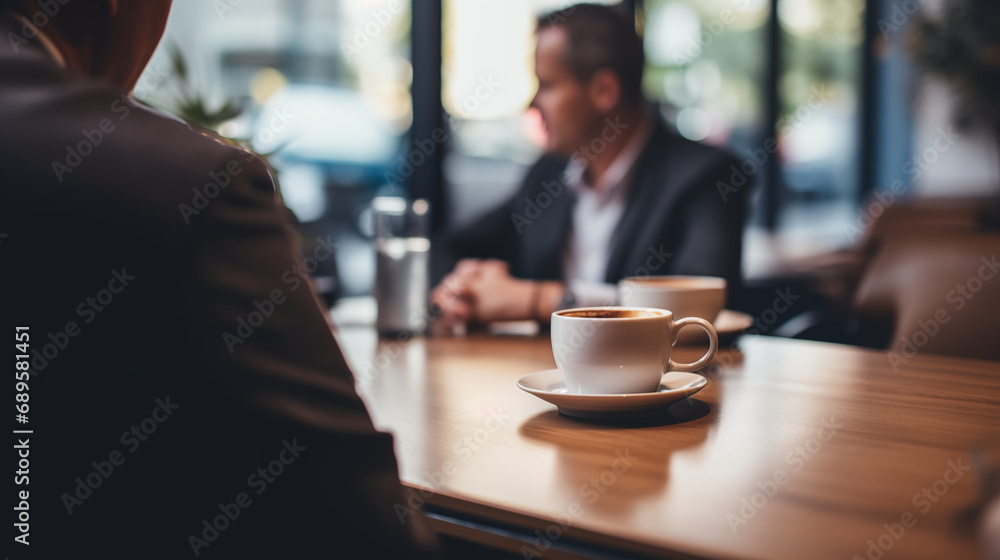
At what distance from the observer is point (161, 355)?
1.72ft

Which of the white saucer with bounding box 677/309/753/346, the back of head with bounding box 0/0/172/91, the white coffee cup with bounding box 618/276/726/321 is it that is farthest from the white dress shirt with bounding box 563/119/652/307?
the back of head with bounding box 0/0/172/91

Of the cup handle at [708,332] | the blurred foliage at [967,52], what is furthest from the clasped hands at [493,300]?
the blurred foliage at [967,52]

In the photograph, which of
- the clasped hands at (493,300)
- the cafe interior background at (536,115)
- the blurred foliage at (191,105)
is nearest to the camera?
the clasped hands at (493,300)

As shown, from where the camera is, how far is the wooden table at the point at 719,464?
58cm

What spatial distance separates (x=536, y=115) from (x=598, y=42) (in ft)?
1.06

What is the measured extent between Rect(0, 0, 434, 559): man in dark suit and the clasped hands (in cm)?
103

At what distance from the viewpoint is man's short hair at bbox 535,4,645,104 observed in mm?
2156

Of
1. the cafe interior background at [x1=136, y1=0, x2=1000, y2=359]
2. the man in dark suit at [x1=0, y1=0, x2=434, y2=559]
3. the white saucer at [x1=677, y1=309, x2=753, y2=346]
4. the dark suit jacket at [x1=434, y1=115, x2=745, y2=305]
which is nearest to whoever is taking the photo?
the man in dark suit at [x1=0, y1=0, x2=434, y2=559]

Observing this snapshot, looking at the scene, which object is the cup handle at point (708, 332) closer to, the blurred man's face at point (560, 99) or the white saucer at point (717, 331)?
the white saucer at point (717, 331)

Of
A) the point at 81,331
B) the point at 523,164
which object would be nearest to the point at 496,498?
the point at 81,331

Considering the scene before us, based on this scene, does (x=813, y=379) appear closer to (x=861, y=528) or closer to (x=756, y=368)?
(x=756, y=368)

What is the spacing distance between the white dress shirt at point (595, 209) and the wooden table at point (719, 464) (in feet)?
3.69

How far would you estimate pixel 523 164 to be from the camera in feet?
13.5

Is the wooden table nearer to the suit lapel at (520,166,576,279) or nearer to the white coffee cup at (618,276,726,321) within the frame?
the white coffee cup at (618,276,726,321)
